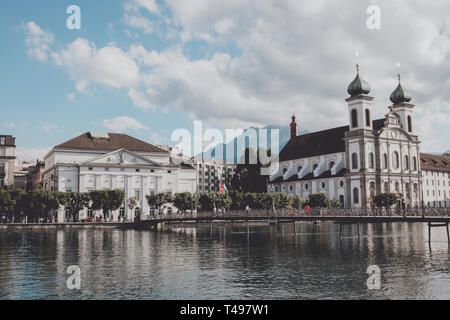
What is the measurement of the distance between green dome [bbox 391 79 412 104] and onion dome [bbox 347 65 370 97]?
487 inches

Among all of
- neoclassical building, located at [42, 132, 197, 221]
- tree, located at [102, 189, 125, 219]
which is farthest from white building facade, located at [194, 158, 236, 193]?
tree, located at [102, 189, 125, 219]

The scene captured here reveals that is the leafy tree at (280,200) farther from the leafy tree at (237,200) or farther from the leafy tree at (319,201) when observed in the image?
the leafy tree at (237,200)

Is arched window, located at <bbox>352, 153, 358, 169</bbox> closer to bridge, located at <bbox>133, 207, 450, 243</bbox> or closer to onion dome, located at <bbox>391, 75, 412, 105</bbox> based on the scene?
onion dome, located at <bbox>391, 75, 412, 105</bbox>

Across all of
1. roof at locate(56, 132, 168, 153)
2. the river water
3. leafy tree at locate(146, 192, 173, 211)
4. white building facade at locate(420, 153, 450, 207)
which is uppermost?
roof at locate(56, 132, 168, 153)

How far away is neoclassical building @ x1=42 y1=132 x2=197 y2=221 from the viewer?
323ft

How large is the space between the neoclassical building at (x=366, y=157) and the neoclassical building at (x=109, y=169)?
34.7 meters

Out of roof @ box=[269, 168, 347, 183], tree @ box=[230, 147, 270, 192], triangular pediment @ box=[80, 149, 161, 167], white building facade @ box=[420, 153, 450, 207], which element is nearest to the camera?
triangular pediment @ box=[80, 149, 161, 167]

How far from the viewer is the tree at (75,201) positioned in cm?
8762

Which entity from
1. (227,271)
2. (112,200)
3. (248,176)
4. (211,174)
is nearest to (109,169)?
(112,200)

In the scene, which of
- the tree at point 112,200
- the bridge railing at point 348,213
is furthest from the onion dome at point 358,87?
the tree at point 112,200

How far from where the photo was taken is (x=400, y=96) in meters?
117

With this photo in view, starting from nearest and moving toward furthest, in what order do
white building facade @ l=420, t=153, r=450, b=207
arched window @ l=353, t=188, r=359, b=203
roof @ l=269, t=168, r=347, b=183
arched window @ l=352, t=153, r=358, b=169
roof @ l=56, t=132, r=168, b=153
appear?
roof @ l=56, t=132, r=168, b=153, arched window @ l=353, t=188, r=359, b=203, arched window @ l=352, t=153, r=358, b=169, roof @ l=269, t=168, r=347, b=183, white building facade @ l=420, t=153, r=450, b=207
